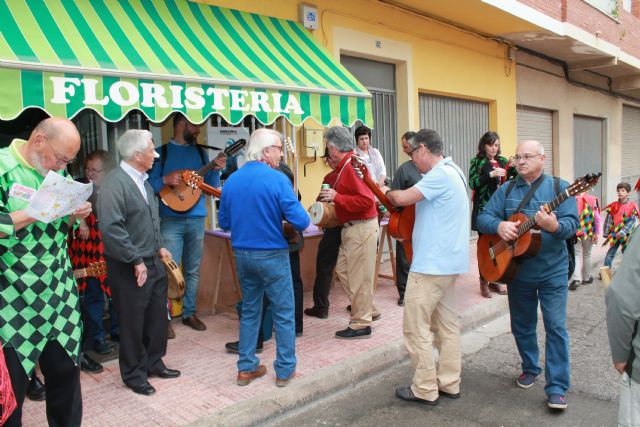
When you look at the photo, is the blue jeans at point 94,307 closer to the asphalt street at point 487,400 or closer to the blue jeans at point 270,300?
the blue jeans at point 270,300

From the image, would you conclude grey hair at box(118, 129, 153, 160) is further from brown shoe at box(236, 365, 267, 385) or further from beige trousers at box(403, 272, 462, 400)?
beige trousers at box(403, 272, 462, 400)

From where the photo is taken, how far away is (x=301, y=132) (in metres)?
6.97

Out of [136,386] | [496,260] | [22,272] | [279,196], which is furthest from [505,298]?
[22,272]

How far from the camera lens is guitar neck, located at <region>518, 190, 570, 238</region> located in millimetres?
3607

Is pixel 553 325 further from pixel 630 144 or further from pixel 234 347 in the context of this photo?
pixel 630 144

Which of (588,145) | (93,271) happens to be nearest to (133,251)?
(93,271)

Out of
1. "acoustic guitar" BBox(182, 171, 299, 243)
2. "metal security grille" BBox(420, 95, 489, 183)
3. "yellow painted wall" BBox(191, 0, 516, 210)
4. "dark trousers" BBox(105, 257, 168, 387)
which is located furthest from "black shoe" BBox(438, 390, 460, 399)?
"metal security grille" BBox(420, 95, 489, 183)

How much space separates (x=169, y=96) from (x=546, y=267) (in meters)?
3.05

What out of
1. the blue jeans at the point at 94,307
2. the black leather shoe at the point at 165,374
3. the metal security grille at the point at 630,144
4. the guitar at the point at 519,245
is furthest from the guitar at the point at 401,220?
the metal security grille at the point at 630,144

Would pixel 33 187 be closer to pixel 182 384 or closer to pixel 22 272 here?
pixel 22 272

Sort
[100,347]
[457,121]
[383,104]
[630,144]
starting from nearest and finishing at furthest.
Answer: [100,347] < [383,104] < [457,121] < [630,144]

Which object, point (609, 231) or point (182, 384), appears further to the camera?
point (609, 231)

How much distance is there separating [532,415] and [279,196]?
2276 millimetres

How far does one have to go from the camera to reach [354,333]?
509 cm
